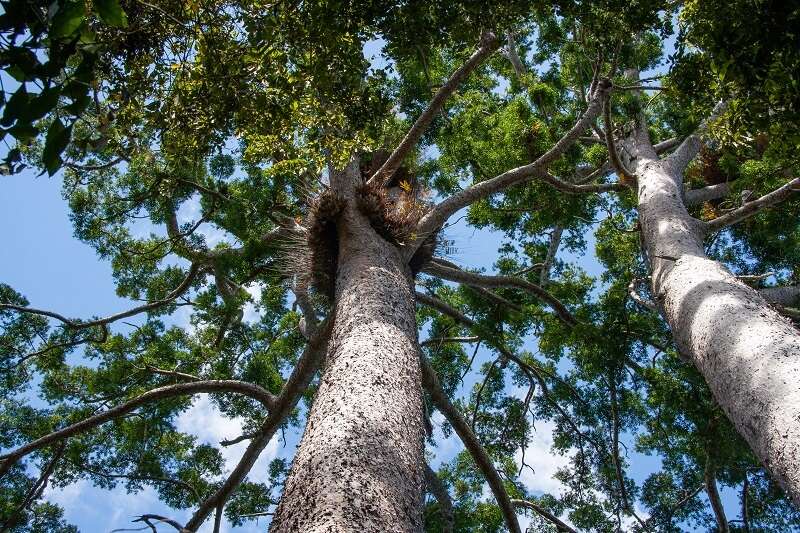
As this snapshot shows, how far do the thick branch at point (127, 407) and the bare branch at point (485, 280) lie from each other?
243 cm

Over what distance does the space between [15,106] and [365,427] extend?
1.61 m

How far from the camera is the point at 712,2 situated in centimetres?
367

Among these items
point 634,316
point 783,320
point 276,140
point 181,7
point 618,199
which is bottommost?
point 783,320

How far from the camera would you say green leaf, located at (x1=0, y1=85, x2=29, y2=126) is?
146cm

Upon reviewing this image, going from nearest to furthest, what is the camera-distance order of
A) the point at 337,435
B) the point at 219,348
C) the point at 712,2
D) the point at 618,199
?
the point at 337,435
the point at 712,2
the point at 219,348
the point at 618,199

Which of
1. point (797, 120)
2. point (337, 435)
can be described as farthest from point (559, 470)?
point (337, 435)

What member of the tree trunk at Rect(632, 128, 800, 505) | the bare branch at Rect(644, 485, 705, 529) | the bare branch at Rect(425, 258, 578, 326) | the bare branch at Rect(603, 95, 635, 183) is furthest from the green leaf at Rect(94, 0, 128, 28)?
the bare branch at Rect(644, 485, 705, 529)

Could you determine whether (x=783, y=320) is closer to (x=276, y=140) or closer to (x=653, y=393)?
(x=276, y=140)

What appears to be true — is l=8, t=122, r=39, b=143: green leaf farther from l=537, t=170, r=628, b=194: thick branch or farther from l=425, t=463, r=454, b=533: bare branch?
l=425, t=463, r=454, b=533: bare branch

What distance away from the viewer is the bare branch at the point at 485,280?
658 cm

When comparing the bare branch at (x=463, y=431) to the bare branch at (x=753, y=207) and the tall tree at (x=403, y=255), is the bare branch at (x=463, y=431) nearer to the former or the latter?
the tall tree at (x=403, y=255)

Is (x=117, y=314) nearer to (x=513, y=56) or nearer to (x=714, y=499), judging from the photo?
(x=714, y=499)

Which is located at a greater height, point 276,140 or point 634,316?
point 634,316

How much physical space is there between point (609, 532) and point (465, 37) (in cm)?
692
